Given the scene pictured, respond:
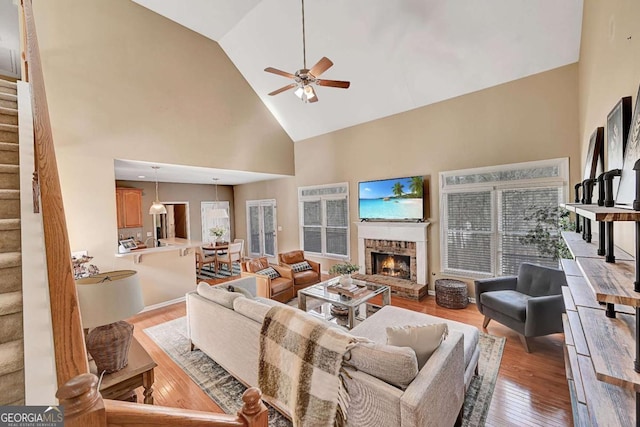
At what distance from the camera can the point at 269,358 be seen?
2.05 m

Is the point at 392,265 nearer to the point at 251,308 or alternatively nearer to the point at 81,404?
the point at 251,308

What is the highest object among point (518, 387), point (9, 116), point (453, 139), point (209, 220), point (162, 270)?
point (453, 139)

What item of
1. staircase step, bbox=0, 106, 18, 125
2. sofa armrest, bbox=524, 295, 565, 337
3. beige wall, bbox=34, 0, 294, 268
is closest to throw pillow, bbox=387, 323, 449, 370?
sofa armrest, bbox=524, 295, 565, 337

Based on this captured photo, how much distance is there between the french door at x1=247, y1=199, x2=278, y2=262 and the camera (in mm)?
7682

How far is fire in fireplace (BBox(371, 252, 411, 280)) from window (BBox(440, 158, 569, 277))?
71cm

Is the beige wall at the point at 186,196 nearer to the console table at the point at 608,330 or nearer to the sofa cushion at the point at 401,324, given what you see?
the sofa cushion at the point at 401,324

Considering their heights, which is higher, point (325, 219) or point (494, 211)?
point (494, 211)

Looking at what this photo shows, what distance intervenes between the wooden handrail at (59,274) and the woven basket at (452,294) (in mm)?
4482

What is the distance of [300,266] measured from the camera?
5.06m

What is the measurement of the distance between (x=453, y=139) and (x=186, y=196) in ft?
24.2

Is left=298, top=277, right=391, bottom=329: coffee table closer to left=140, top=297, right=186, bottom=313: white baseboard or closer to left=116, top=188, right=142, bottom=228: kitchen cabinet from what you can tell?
left=140, top=297, right=186, bottom=313: white baseboard

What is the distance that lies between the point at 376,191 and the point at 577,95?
3.12 m

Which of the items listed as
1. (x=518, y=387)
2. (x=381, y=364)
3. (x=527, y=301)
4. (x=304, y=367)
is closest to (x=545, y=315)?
(x=527, y=301)

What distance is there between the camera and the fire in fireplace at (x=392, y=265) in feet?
16.9
